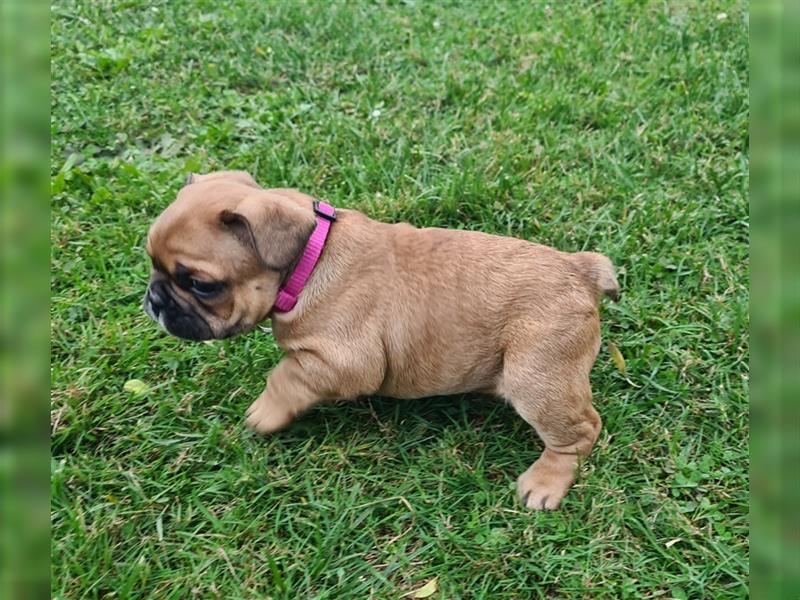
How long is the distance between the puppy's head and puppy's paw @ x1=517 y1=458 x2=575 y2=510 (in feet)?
5.37

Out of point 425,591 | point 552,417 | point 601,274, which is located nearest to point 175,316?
point 425,591

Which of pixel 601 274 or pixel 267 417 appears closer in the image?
pixel 601 274

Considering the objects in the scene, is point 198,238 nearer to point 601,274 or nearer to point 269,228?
point 269,228

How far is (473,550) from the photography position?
3455 millimetres

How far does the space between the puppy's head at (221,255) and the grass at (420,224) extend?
802 millimetres

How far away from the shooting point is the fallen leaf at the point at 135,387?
13.4 ft

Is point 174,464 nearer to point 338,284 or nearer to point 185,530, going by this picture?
point 185,530

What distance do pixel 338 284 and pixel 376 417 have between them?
95 centimetres

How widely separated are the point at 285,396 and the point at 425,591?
1.20 metres

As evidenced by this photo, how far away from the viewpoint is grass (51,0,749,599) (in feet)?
11.3

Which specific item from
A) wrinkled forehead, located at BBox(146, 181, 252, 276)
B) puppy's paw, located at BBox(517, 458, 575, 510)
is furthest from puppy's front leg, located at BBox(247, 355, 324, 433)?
puppy's paw, located at BBox(517, 458, 575, 510)

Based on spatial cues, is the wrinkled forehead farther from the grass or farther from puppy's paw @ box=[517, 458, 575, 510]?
puppy's paw @ box=[517, 458, 575, 510]

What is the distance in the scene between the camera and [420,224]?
515 centimetres

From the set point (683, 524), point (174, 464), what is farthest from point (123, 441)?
point (683, 524)
